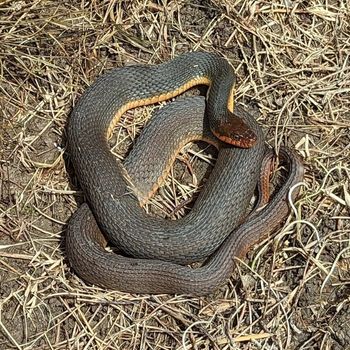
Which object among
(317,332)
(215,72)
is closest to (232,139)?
(215,72)

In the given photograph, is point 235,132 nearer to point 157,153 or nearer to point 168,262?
point 157,153

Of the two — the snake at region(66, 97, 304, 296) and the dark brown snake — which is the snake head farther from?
the snake at region(66, 97, 304, 296)

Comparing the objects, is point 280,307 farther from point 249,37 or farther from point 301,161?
point 249,37

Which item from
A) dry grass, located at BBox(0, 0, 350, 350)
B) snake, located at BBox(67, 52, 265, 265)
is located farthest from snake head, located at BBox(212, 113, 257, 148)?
dry grass, located at BBox(0, 0, 350, 350)

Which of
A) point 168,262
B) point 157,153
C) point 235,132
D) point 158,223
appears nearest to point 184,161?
point 157,153

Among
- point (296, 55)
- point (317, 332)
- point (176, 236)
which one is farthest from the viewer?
point (296, 55)

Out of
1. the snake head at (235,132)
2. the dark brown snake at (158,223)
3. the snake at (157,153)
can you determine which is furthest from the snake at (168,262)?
the snake head at (235,132)
